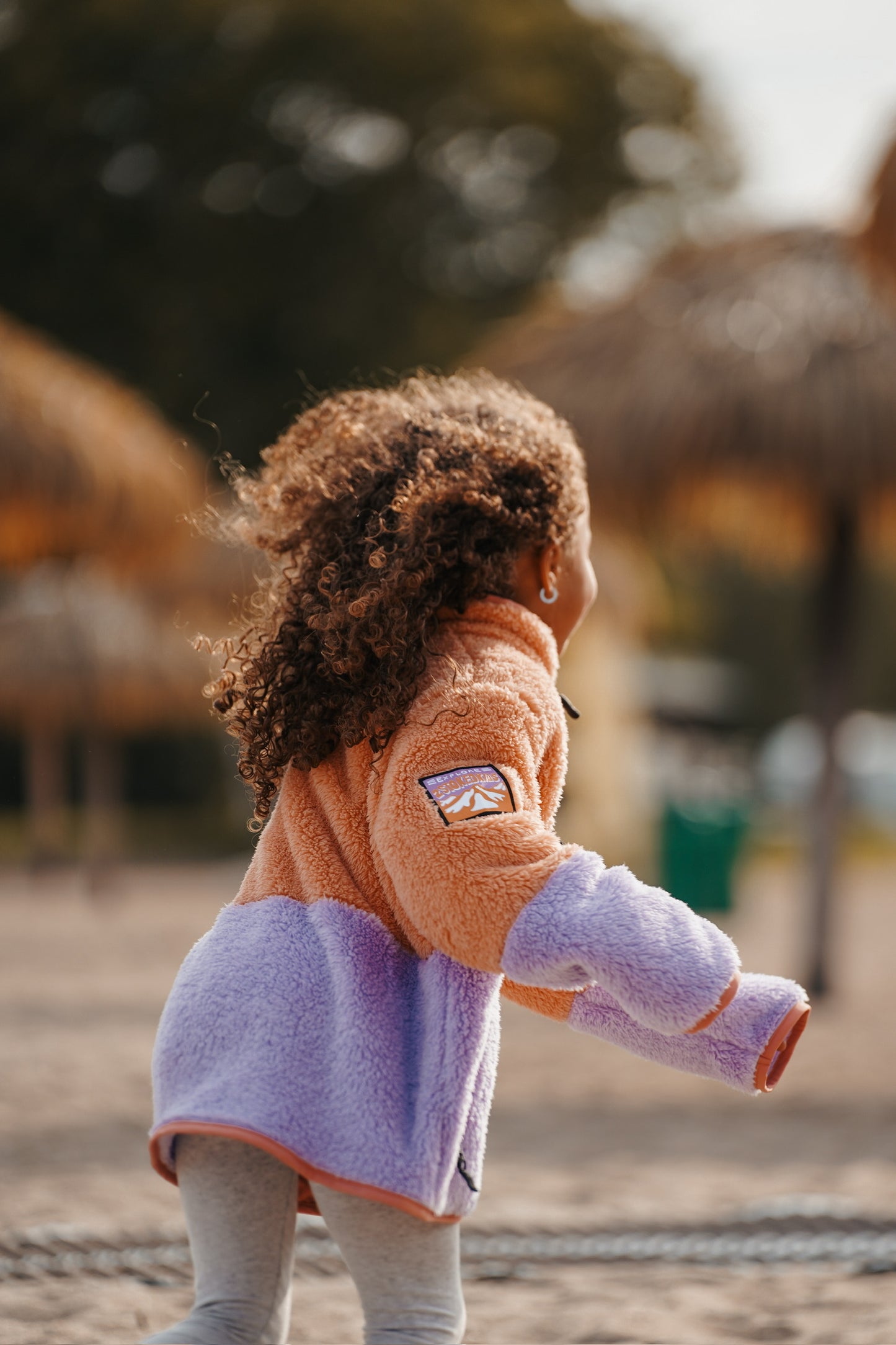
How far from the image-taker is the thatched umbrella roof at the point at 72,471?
6.44m

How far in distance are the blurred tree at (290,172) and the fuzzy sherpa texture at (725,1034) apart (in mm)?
19449

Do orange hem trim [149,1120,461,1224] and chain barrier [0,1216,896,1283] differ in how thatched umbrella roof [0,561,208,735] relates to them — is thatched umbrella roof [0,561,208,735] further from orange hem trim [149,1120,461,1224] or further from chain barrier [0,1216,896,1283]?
orange hem trim [149,1120,461,1224]

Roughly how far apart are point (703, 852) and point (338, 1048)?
32.1 feet

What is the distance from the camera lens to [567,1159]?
4.44 metres

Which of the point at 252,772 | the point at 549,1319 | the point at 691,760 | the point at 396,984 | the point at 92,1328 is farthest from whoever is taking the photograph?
the point at 691,760

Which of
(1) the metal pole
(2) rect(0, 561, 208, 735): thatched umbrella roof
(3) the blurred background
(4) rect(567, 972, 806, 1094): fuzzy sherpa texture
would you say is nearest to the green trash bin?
(3) the blurred background

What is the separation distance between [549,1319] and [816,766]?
5302mm

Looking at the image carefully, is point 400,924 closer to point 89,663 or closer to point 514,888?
point 514,888

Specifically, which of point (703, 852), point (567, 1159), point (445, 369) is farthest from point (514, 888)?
point (445, 369)

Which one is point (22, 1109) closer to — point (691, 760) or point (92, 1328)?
point (92, 1328)

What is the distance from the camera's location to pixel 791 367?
6.84 meters

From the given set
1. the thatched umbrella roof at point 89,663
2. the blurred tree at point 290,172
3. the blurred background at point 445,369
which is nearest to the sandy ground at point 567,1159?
the blurred background at point 445,369

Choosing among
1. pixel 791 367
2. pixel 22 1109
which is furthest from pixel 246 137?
pixel 22 1109

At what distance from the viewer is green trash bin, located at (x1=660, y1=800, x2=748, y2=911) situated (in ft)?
36.6
